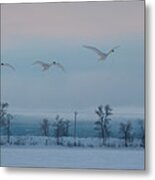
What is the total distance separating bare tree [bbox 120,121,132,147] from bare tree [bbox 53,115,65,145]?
201mm

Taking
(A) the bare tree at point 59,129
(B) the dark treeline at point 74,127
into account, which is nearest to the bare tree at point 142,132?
(B) the dark treeline at point 74,127

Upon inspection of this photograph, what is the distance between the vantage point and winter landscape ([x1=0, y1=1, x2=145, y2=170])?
1.70 metres

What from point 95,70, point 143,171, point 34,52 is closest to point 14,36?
point 34,52

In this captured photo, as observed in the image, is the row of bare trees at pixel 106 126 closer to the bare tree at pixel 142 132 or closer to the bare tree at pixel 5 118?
the bare tree at pixel 142 132

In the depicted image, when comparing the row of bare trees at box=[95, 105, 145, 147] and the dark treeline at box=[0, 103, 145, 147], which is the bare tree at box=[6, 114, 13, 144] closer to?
the dark treeline at box=[0, 103, 145, 147]

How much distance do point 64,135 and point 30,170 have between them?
18cm

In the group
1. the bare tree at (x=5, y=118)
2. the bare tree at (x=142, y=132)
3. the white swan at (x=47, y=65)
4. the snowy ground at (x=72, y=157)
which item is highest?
the white swan at (x=47, y=65)

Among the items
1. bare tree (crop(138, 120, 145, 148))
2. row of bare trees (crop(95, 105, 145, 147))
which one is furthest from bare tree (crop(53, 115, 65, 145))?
bare tree (crop(138, 120, 145, 148))

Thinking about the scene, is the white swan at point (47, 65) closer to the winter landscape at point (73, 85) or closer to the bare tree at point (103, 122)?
the winter landscape at point (73, 85)

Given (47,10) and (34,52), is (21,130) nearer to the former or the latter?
(34,52)

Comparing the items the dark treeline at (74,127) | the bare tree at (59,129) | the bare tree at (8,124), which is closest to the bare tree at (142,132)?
the dark treeline at (74,127)

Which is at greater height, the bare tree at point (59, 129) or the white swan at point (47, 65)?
the white swan at point (47, 65)

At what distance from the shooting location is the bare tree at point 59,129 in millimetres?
1729

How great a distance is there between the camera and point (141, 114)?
169 centimetres
